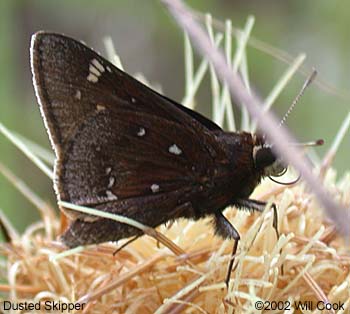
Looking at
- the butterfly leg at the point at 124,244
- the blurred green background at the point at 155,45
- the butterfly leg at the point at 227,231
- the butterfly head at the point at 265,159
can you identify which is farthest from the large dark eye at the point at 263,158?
the blurred green background at the point at 155,45

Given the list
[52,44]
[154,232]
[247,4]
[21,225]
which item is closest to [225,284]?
[154,232]

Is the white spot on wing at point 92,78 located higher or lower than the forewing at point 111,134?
higher

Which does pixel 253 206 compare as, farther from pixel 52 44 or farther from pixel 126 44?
pixel 126 44

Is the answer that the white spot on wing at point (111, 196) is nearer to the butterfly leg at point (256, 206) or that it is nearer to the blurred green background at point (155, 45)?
the butterfly leg at point (256, 206)

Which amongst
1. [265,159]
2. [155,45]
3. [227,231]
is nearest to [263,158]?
[265,159]

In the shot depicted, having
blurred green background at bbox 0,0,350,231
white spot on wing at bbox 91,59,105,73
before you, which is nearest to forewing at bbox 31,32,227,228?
white spot on wing at bbox 91,59,105,73

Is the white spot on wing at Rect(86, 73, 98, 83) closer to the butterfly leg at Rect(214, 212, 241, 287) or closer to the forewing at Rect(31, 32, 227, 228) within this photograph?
the forewing at Rect(31, 32, 227, 228)
